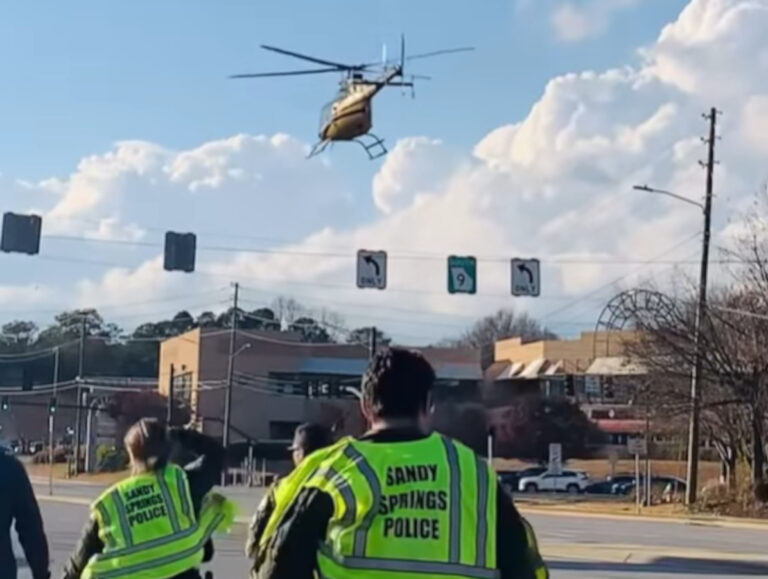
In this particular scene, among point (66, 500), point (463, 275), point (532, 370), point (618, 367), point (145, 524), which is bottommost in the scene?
point (66, 500)

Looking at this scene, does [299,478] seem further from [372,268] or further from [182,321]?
[182,321]

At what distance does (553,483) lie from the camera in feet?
217

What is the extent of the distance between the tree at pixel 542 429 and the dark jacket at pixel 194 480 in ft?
228

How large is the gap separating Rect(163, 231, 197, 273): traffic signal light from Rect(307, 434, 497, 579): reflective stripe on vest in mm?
29122

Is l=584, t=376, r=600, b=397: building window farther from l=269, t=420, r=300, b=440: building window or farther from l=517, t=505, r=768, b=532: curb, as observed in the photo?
l=517, t=505, r=768, b=532: curb

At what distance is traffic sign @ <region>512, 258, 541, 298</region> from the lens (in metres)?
37.2

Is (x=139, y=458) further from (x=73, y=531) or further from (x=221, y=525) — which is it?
(x=73, y=531)

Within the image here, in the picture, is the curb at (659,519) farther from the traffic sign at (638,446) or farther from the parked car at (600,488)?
the parked car at (600,488)

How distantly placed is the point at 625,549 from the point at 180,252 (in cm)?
1307

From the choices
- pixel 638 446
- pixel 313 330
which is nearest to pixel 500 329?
pixel 313 330

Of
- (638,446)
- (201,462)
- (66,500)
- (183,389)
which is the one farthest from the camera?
(183,389)

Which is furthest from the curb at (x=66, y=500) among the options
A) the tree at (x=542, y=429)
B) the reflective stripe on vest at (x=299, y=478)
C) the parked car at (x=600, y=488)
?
the reflective stripe on vest at (x=299, y=478)

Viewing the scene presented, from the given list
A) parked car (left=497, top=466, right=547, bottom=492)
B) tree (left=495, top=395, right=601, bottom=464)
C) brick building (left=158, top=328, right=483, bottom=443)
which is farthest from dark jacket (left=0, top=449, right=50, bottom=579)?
brick building (left=158, top=328, right=483, bottom=443)

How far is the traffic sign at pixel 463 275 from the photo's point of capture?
1423 inches
